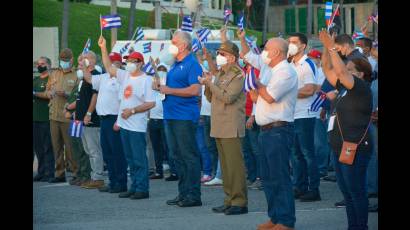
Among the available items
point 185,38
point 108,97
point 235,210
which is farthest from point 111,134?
point 235,210

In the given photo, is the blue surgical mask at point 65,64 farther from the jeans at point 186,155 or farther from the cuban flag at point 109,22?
the jeans at point 186,155

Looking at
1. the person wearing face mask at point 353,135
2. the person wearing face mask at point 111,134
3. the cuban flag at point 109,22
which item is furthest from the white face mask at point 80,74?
the person wearing face mask at point 353,135

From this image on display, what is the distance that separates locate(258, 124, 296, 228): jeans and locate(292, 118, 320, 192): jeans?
2.51 m

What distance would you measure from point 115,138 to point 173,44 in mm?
2042

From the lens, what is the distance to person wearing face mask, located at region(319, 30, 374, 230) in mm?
8562

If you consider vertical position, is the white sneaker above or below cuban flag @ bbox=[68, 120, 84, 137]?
below

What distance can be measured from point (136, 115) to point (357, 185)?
4434 millimetres

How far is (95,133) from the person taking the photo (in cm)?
1390

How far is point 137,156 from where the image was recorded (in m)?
12.4

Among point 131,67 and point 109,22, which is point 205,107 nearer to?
point 109,22

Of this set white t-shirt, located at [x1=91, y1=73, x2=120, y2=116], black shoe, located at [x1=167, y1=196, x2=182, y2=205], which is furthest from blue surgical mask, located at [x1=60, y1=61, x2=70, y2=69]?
black shoe, located at [x1=167, y1=196, x2=182, y2=205]

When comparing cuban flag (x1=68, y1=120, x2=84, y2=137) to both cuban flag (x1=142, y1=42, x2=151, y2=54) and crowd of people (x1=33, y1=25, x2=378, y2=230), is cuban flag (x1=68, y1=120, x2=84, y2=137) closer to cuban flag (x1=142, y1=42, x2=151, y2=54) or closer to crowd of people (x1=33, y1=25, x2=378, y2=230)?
crowd of people (x1=33, y1=25, x2=378, y2=230)

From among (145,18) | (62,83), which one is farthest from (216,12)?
(62,83)
